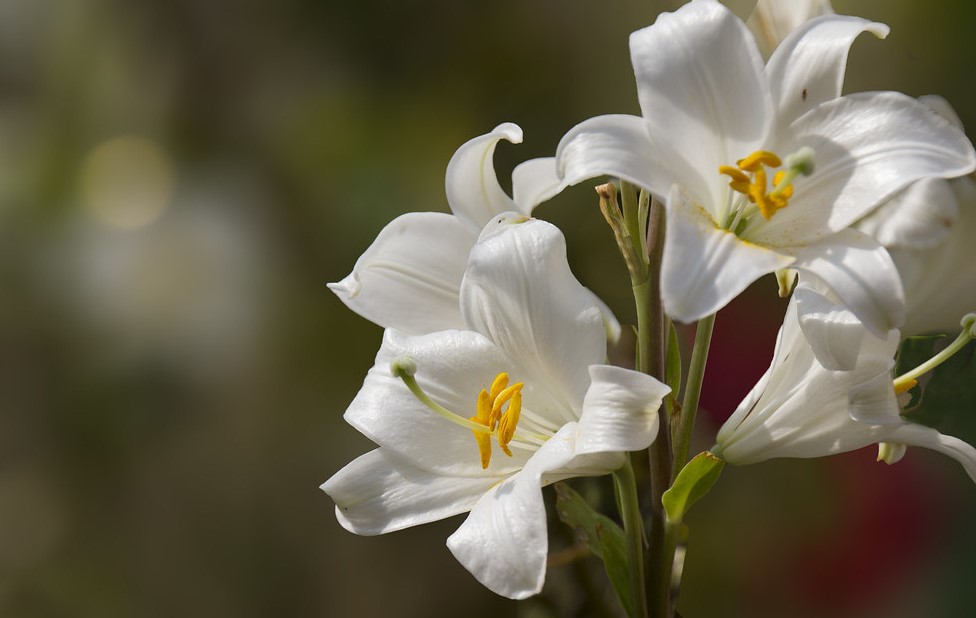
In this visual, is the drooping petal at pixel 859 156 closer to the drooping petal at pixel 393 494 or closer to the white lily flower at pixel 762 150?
the white lily flower at pixel 762 150

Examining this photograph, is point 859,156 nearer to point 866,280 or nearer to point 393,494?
point 866,280

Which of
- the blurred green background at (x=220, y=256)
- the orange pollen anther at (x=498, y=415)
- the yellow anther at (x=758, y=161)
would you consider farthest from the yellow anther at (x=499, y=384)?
the blurred green background at (x=220, y=256)

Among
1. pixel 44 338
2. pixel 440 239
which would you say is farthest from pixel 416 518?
pixel 44 338

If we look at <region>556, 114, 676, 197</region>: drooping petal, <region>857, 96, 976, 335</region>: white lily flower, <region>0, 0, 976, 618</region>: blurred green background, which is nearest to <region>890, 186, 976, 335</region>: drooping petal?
<region>857, 96, 976, 335</region>: white lily flower

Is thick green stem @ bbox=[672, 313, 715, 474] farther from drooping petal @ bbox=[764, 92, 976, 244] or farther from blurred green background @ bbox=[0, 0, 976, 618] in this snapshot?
blurred green background @ bbox=[0, 0, 976, 618]

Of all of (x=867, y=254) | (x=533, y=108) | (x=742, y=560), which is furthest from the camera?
(x=533, y=108)

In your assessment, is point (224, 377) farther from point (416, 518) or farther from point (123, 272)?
point (416, 518)
